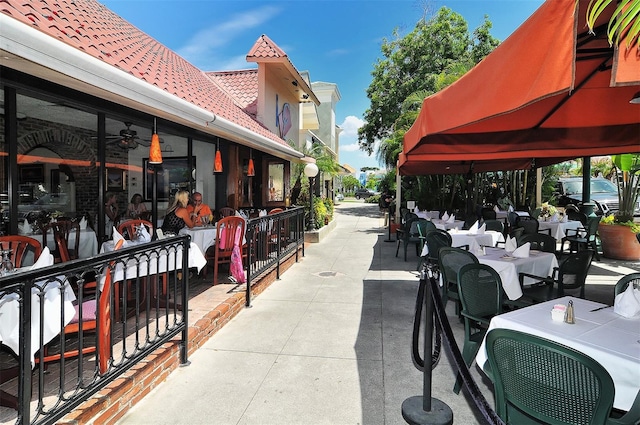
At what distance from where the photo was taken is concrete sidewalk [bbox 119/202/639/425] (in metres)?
2.68

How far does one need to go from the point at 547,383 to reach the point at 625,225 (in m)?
8.31

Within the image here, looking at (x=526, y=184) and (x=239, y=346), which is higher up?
(x=526, y=184)

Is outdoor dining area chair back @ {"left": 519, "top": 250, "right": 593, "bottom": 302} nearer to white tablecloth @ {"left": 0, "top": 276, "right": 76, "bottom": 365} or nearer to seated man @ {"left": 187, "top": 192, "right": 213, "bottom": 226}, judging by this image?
white tablecloth @ {"left": 0, "top": 276, "right": 76, "bottom": 365}

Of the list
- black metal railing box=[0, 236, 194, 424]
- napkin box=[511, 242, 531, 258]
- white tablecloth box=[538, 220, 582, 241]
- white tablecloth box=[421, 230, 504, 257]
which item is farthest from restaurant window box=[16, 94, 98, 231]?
white tablecloth box=[538, 220, 582, 241]

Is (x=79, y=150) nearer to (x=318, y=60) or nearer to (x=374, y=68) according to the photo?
(x=318, y=60)

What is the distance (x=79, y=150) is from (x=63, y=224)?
4.51 meters

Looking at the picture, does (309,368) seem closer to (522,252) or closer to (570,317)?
(570,317)

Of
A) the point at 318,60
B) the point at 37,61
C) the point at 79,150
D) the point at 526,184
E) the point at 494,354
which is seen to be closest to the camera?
the point at 494,354

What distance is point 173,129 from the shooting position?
265 inches

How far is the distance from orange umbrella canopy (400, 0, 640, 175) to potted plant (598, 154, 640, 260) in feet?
10.4

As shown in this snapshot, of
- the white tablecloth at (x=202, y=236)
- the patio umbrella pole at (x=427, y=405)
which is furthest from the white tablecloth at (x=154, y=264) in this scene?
the patio umbrella pole at (x=427, y=405)

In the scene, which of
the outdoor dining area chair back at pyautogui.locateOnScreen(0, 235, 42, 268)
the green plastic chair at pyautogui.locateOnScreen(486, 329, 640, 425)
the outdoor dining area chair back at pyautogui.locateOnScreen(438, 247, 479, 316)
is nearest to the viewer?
the green plastic chair at pyautogui.locateOnScreen(486, 329, 640, 425)

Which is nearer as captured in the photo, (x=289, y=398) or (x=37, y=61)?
(x=37, y=61)

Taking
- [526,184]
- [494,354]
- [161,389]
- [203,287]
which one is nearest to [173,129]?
[203,287]
